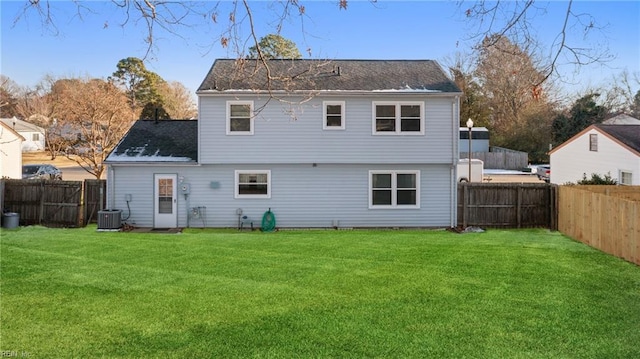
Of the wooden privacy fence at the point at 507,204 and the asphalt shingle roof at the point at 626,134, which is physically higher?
the asphalt shingle roof at the point at 626,134

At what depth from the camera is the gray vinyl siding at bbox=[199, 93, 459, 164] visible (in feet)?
54.6

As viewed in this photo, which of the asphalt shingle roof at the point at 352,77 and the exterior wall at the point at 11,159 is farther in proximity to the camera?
the exterior wall at the point at 11,159

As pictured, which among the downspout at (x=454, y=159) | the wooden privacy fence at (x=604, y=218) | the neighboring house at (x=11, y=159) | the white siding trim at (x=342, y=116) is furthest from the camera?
the neighboring house at (x=11, y=159)

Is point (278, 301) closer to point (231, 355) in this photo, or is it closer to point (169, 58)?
point (231, 355)

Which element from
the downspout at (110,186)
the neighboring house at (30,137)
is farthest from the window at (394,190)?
the neighboring house at (30,137)

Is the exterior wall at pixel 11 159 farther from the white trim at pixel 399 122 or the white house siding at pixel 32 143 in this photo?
the white house siding at pixel 32 143

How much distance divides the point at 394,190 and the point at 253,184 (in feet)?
16.4

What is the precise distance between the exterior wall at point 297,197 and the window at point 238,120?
1.23 m

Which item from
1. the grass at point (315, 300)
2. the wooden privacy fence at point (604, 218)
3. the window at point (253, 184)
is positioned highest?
the window at point (253, 184)

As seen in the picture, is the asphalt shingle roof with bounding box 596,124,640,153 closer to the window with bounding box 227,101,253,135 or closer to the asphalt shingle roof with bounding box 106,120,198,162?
the window with bounding box 227,101,253,135

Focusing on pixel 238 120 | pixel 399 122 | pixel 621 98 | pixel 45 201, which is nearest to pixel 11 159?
pixel 45 201

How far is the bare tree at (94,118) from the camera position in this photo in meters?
25.0

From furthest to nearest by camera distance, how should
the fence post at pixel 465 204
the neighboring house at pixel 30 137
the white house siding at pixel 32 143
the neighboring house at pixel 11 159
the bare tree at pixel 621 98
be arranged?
the white house siding at pixel 32 143 → the neighboring house at pixel 30 137 → the bare tree at pixel 621 98 → the neighboring house at pixel 11 159 → the fence post at pixel 465 204

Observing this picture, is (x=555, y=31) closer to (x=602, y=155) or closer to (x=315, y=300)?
(x=315, y=300)
